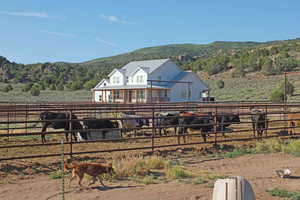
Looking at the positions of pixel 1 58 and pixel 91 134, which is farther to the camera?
pixel 1 58

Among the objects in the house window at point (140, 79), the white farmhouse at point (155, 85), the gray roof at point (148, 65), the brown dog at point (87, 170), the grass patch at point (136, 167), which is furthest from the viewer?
the gray roof at point (148, 65)

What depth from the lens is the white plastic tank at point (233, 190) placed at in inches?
121

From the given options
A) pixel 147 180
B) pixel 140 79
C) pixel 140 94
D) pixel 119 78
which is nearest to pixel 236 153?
pixel 147 180

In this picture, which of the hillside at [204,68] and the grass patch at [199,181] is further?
the hillside at [204,68]

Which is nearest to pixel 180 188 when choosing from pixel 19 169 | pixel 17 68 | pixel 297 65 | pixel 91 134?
pixel 19 169

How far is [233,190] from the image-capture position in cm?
310

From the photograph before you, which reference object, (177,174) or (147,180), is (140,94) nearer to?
(177,174)

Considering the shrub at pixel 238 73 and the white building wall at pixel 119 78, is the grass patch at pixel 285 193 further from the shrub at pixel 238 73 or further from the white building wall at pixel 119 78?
the shrub at pixel 238 73

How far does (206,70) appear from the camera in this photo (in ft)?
282

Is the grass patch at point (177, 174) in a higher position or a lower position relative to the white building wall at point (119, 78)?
lower

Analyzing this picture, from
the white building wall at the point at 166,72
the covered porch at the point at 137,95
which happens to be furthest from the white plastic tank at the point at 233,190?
the white building wall at the point at 166,72

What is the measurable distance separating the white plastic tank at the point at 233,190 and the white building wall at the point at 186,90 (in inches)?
1619

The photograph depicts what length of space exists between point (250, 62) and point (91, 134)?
224 ft

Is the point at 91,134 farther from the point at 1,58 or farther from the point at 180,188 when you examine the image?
the point at 1,58
